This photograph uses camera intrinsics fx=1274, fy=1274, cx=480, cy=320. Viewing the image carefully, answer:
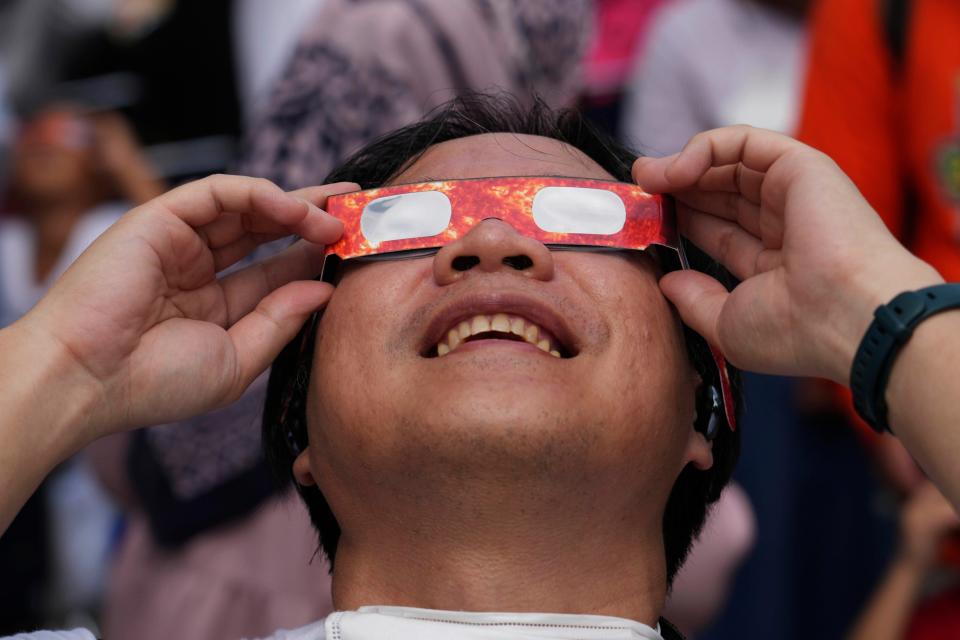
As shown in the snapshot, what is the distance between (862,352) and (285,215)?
100 cm

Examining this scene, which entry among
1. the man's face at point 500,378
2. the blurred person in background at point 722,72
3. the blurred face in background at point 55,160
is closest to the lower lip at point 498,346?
the man's face at point 500,378

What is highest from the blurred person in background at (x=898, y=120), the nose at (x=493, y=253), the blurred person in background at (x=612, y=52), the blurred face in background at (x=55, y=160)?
the nose at (x=493, y=253)

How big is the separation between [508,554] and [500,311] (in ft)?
1.32

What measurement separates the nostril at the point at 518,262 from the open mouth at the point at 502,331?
0.30ft

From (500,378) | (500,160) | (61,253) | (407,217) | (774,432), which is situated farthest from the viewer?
(61,253)

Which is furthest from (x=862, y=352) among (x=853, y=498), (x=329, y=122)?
(x=853, y=498)

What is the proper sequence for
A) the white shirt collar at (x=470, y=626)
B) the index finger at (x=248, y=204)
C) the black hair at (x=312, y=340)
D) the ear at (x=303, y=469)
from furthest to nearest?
the black hair at (x=312, y=340), the ear at (x=303, y=469), the index finger at (x=248, y=204), the white shirt collar at (x=470, y=626)

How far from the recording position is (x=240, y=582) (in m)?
2.93

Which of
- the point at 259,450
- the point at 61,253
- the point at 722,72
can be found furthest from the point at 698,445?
the point at 61,253

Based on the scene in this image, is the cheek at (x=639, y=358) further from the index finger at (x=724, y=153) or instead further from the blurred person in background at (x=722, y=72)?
the blurred person in background at (x=722, y=72)

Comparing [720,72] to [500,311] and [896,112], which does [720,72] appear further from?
[500,311]

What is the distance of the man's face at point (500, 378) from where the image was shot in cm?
202

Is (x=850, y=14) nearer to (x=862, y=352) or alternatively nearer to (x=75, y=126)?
(x=862, y=352)

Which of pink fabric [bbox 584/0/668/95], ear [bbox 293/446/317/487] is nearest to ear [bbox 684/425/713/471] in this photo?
ear [bbox 293/446/317/487]
